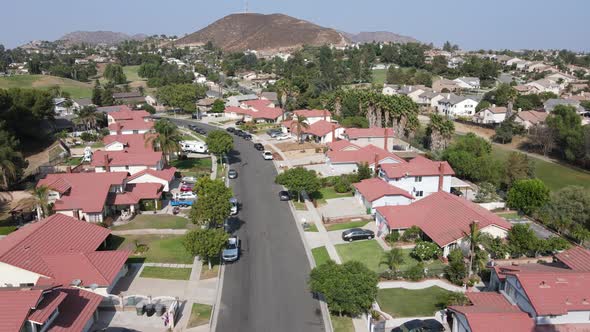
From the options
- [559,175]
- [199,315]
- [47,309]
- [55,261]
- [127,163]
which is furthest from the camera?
[559,175]

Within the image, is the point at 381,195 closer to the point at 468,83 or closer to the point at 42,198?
the point at 42,198

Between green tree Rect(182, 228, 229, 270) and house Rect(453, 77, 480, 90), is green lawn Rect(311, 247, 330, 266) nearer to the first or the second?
green tree Rect(182, 228, 229, 270)

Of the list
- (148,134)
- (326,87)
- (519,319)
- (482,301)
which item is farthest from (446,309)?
(326,87)

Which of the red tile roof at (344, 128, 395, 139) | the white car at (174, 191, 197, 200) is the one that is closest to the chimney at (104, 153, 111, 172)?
the white car at (174, 191, 197, 200)

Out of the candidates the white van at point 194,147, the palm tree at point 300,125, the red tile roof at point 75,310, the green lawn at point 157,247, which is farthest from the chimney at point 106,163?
the palm tree at point 300,125

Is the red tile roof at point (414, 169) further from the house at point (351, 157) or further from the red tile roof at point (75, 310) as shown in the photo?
the red tile roof at point (75, 310)

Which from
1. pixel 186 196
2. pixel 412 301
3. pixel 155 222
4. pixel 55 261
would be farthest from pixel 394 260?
pixel 186 196
